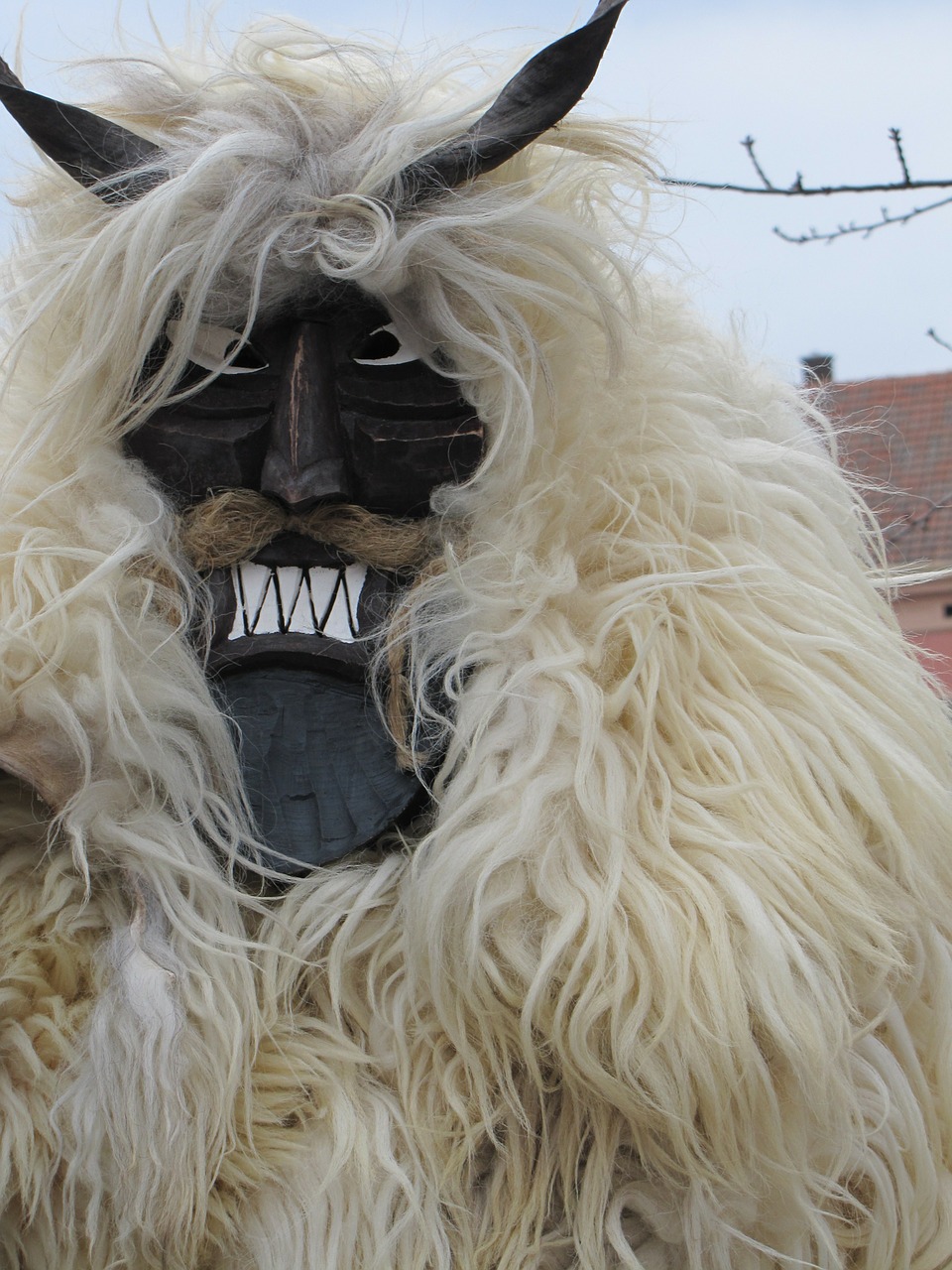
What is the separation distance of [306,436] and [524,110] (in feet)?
1.03

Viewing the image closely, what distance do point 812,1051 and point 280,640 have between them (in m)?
0.52

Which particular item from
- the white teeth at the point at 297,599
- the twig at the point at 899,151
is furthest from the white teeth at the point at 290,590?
the twig at the point at 899,151

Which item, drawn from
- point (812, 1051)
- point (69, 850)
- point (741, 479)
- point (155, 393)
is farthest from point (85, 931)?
point (741, 479)

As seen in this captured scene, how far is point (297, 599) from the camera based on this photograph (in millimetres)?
1071

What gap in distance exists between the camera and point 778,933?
0.91m

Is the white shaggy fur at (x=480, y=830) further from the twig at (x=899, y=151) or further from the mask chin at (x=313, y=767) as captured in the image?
the twig at (x=899, y=151)

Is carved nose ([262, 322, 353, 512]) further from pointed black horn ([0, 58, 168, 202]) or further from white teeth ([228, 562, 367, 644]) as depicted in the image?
pointed black horn ([0, 58, 168, 202])

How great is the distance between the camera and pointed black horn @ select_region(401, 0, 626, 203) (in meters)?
0.98

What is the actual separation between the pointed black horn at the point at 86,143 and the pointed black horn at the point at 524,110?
220 mm

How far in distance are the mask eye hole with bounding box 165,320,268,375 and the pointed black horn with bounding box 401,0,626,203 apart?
0.19 metres

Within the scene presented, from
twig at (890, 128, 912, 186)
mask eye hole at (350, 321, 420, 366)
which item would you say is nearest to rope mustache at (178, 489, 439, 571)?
mask eye hole at (350, 321, 420, 366)

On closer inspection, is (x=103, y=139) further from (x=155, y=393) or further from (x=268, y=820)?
(x=268, y=820)

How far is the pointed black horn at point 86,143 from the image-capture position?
1.00m

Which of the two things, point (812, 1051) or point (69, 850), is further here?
point (69, 850)
